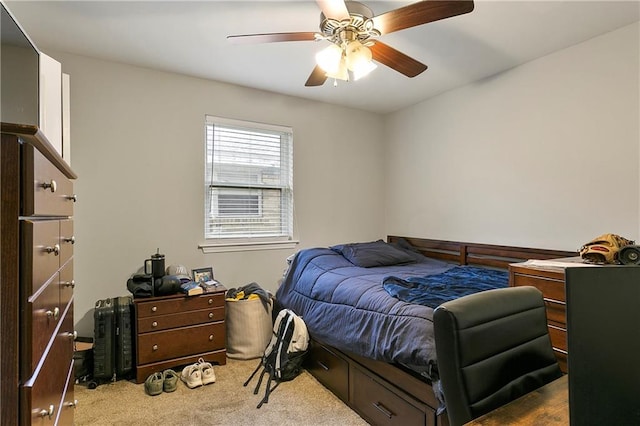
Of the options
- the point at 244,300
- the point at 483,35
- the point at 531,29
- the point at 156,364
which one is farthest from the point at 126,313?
the point at 531,29

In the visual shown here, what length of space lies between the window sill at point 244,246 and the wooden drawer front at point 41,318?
201 centimetres

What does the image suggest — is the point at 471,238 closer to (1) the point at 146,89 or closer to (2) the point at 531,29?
(2) the point at 531,29

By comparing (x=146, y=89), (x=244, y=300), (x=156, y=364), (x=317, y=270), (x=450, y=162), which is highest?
(x=146, y=89)

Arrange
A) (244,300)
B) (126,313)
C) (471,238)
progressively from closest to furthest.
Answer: (126,313) → (244,300) → (471,238)

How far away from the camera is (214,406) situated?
2.13 meters

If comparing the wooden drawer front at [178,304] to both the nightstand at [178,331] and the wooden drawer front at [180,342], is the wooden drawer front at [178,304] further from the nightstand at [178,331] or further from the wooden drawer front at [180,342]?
the wooden drawer front at [180,342]

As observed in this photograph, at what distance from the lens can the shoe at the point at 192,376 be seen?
2371 mm

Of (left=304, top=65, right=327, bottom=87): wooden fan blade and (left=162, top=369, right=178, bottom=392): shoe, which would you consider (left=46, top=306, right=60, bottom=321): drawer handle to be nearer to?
(left=162, top=369, right=178, bottom=392): shoe

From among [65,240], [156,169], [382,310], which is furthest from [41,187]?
[156,169]

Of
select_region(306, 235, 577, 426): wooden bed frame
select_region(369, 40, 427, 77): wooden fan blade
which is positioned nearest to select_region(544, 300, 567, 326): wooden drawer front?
select_region(306, 235, 577, 426): wooden bed frame

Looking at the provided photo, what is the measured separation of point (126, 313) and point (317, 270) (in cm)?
150

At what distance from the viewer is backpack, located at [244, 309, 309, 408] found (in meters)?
2.46

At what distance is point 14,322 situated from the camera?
2.64ft

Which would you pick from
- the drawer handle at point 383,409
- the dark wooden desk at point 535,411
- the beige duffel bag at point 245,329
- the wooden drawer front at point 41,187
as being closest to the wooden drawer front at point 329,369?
the drawer handle at point 383,409
